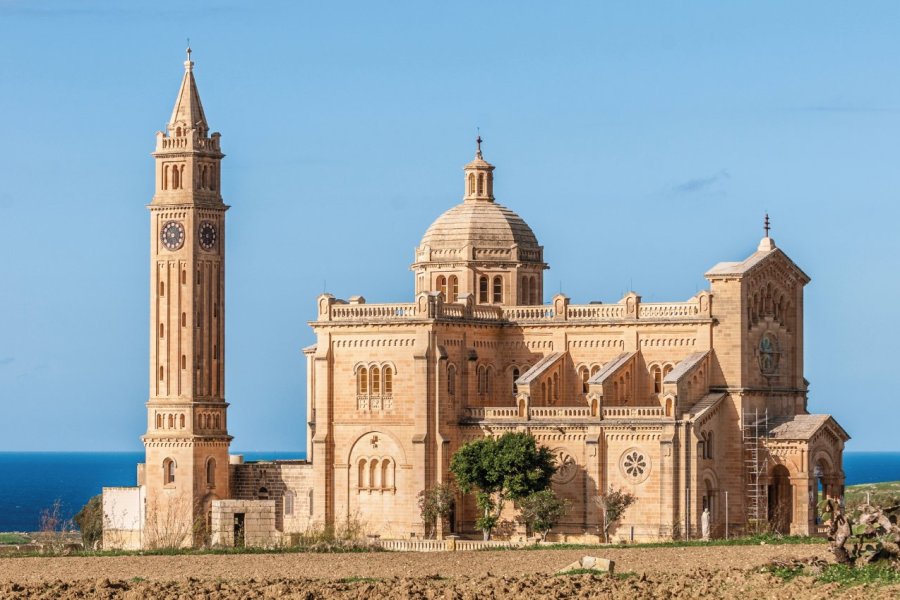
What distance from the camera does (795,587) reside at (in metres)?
62.9

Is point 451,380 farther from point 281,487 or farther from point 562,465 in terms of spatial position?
point 281,487

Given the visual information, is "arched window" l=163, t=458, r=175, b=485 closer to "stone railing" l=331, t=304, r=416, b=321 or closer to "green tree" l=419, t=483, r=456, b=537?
"stone railing" l=331, t=304, r=416, b=321

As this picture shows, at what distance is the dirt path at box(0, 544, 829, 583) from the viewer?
230 feet

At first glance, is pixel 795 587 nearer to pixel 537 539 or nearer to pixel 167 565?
pixel 167 565

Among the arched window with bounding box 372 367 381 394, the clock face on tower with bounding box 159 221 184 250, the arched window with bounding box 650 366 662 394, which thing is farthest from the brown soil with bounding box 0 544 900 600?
the clock face on tower with bounding box 159 221 184 250

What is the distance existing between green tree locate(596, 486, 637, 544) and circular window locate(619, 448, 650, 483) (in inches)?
27.5

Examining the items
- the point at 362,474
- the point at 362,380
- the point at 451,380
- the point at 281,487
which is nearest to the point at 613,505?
the point at 451,380

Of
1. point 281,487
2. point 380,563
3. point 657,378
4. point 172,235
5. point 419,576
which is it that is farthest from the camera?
point 281,487

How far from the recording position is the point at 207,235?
101438 millimetres

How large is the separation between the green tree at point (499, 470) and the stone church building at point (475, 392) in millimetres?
1341

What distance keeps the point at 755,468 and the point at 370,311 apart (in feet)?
55.8

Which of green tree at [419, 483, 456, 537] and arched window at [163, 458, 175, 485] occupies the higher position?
arched window at [163, 458, 175, 485]

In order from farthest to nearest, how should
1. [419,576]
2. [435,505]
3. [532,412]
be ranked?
[532,412] → [435,505] → [419,576]

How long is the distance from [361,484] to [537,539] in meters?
9.17
